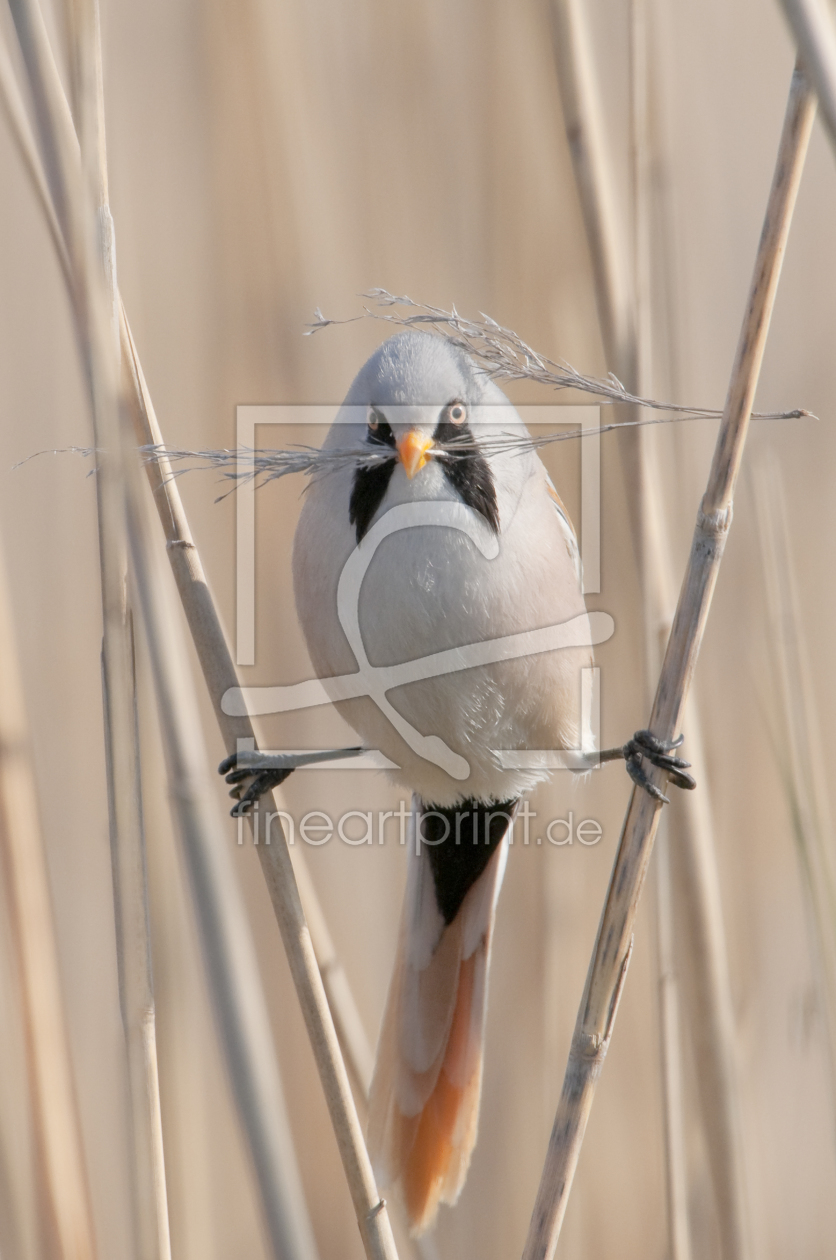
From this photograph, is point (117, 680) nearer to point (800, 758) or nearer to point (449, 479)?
point (449, 479)

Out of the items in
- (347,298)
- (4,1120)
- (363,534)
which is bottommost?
(4,1120)

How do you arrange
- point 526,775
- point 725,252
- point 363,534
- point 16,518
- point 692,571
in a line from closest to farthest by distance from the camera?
point 692,571 < point 363,534 < point 526,775 < point 16,518 < point 725,252

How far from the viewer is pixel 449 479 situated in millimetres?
1166

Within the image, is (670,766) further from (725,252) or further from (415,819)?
(725,252)

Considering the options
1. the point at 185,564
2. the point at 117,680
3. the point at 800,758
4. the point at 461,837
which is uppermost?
the point at 185,564

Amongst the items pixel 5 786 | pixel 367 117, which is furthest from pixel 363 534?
pixel 367 117

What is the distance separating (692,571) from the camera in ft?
3.13

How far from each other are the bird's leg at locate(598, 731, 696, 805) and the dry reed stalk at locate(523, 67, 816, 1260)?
0.01m

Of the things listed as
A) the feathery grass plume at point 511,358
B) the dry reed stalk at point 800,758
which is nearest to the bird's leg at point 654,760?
the dry reed stalk at point 800,758

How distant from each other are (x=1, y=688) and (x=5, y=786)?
0.12m

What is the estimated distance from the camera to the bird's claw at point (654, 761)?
101 cm

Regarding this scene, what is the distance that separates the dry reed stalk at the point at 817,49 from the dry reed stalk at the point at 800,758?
672 millimetres

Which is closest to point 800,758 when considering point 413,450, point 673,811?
point 673,811

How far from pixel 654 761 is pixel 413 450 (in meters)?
0.40
